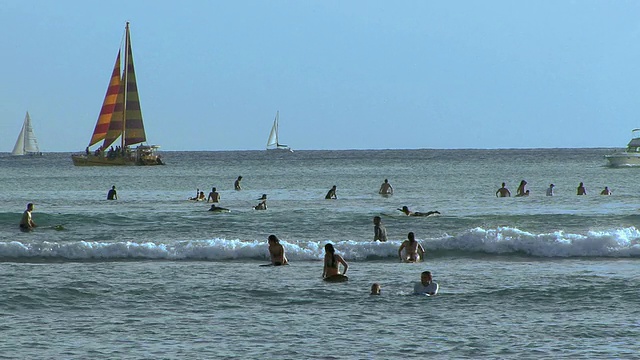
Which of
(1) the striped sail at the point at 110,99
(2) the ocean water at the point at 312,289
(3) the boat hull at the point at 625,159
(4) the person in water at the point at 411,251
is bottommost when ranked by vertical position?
(2) the ocean water at the point at 312,289

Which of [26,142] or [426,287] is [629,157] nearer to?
[426,287]

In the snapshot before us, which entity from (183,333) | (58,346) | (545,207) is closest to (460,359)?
(183,333)

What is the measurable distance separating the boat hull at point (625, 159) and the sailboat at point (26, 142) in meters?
99.6

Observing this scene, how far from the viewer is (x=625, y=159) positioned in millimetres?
92250

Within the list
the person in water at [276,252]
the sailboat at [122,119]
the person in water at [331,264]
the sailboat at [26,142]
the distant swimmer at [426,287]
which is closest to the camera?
the distant swimmer at [426,287]

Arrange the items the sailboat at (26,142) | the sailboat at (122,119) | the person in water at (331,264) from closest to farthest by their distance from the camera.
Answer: the person in water at (331,264) → the sailboat at (122,119) → the sailboat at (26,142)

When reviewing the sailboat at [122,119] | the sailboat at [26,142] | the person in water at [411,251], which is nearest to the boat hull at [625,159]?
the sailboat at [122,119]

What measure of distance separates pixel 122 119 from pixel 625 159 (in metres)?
48.5

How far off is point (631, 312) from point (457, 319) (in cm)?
310

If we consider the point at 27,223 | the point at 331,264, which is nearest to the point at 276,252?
the point at 331,264

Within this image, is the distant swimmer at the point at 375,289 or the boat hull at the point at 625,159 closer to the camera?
the distant swimmer at the point at 375,289

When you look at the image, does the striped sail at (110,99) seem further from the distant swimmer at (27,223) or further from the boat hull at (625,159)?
the distant swimmer at (27,223)

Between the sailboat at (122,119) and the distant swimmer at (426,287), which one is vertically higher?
the sailboat at (122,119)

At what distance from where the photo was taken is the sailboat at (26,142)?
16375cm
